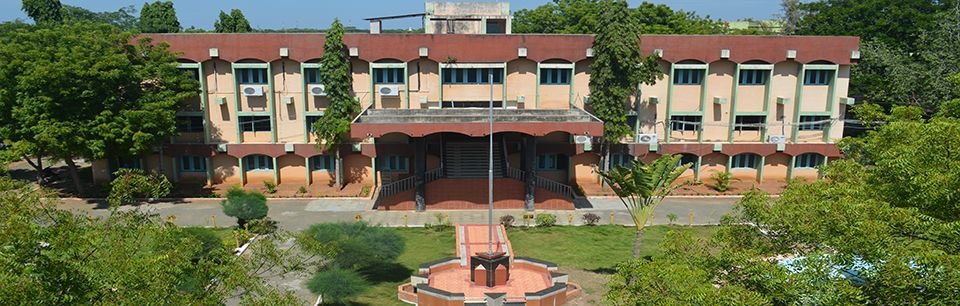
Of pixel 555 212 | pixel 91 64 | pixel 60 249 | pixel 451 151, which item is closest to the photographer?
pixel 60 249

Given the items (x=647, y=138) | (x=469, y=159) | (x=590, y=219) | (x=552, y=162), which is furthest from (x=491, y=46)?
(x=590, y=219)

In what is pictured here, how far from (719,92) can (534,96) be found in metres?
11.2

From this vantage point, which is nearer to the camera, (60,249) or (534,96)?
(60,249)

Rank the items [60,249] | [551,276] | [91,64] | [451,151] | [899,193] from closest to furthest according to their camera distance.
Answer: [60,249]
[899,193]
[551,276]
[91,64]
[451,151]

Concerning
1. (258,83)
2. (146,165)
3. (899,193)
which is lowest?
(146,165)

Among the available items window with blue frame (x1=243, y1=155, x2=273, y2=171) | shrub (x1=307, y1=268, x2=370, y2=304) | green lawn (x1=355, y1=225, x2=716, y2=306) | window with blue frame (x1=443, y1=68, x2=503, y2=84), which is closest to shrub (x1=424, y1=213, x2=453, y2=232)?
green lawn (x1=355, y1=225, x2=716, y2=306)

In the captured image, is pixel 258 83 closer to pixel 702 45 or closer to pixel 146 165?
pixel 146 165

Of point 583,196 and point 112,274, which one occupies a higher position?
point 112,274

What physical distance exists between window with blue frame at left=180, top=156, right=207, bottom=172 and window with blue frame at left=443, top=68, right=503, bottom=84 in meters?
15.2

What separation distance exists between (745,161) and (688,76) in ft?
22.4

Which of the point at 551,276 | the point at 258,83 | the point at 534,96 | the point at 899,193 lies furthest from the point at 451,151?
the point at 899,193

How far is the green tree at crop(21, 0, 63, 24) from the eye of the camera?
65.2m

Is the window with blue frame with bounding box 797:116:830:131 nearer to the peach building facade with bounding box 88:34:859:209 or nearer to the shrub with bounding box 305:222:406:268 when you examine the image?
the peach building facade with bounding box 88:34:859:209

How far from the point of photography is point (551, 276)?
2336cm
